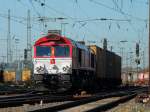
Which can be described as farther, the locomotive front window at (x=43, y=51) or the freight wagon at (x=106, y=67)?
the freight wagon at (x=106, y=67)

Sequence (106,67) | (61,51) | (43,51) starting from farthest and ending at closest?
1. (106,67)
2. (43,51)
3. (61,51)

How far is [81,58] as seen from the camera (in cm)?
3694

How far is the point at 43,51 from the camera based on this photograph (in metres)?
34.9

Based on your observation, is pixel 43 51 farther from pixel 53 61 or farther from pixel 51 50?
pixel 53 61

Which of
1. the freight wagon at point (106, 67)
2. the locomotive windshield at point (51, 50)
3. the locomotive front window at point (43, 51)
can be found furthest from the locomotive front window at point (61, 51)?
the freight wagon at point (106, 67)

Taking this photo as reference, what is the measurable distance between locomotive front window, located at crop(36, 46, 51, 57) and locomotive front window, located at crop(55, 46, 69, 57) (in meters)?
0.56

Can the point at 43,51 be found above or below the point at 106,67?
above

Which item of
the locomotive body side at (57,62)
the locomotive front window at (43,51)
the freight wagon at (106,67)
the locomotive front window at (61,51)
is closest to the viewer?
the locomotive body side at (57,62)

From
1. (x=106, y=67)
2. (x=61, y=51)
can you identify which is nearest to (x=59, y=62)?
(x=61, y=51)

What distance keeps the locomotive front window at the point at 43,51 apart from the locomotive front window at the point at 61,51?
0.56 meters

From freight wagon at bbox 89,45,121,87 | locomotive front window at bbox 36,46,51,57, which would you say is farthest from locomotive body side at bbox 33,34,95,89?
freight wagon at bbox 89,45,121,87

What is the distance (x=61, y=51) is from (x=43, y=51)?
127cm

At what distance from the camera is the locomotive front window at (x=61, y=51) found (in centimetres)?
3456

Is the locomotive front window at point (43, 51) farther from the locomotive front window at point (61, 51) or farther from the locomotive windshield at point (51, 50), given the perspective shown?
the locomotive front window at point (61, 51)
